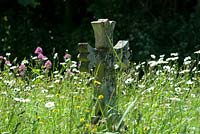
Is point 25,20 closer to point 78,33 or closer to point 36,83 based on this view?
point 78,33

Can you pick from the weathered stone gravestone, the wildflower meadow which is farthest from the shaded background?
the weathered stone gravestone

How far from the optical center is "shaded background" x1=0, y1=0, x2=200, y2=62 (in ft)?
34.0

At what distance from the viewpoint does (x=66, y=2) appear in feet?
39.0

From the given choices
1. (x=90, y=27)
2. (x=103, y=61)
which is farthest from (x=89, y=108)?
(x=90, y=27)

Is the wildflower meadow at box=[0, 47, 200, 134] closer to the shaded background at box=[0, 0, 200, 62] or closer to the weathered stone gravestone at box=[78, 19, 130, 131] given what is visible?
the weathered stone gravestone at box=[78, 19, 130, 131]

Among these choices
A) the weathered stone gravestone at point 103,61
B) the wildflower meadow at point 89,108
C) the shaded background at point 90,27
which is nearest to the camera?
the wildflower meadow at point 89,108

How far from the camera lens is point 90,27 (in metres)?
11.2

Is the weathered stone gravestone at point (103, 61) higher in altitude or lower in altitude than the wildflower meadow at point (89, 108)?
higher

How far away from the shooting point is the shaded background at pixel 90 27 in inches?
408

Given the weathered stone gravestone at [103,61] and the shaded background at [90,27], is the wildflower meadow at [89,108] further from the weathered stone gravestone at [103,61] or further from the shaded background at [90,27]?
the shaded background at [90,27]

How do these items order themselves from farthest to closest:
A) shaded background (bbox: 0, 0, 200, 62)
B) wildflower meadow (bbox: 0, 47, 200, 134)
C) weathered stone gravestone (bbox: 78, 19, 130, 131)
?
shaded background (bbox: 0, 0, 200, 62), weathered stone gravestone (bbox: 78, 19, 130, 131), wildflower meadow (bbox: 0, 47, 200, 134)

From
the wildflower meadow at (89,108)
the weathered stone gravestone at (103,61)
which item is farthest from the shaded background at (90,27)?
the weathered stone gravestone at (103,61)

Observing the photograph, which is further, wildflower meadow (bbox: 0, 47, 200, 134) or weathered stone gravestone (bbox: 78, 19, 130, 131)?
weathered stone gravestone (bbox: 78, 19, 130, 131)

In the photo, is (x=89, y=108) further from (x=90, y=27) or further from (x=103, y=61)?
(x=90, y=27)
